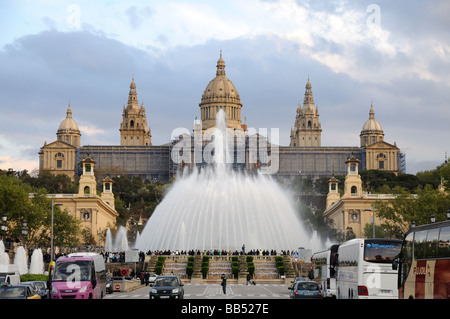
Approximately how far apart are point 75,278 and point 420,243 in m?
14.7

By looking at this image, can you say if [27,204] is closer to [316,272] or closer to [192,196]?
[192,196]

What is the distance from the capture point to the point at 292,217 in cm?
7506

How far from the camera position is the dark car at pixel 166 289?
Result: 37781 millimetres

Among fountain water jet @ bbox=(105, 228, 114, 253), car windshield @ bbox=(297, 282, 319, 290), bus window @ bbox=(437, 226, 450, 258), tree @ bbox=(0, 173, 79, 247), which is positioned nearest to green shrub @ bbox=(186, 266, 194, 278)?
tree @ bbox=(0, 173, 79, 247)

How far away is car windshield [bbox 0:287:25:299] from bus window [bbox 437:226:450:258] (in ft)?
48.5

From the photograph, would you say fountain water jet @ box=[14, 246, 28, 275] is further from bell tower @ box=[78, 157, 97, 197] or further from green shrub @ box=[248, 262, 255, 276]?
bell tower @ box=[78, 157, 97, 197]

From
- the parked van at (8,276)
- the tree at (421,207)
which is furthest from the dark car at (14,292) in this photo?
the tree at (421,207)

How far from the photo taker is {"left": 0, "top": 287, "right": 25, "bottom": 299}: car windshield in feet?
99.4

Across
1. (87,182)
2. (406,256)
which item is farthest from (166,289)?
(87,182)

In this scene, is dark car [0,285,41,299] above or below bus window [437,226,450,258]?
below

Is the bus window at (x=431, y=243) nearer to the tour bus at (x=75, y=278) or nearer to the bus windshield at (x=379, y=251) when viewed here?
the bus windshield at (x=379, y=251)

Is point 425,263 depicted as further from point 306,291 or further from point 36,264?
point 36,264
